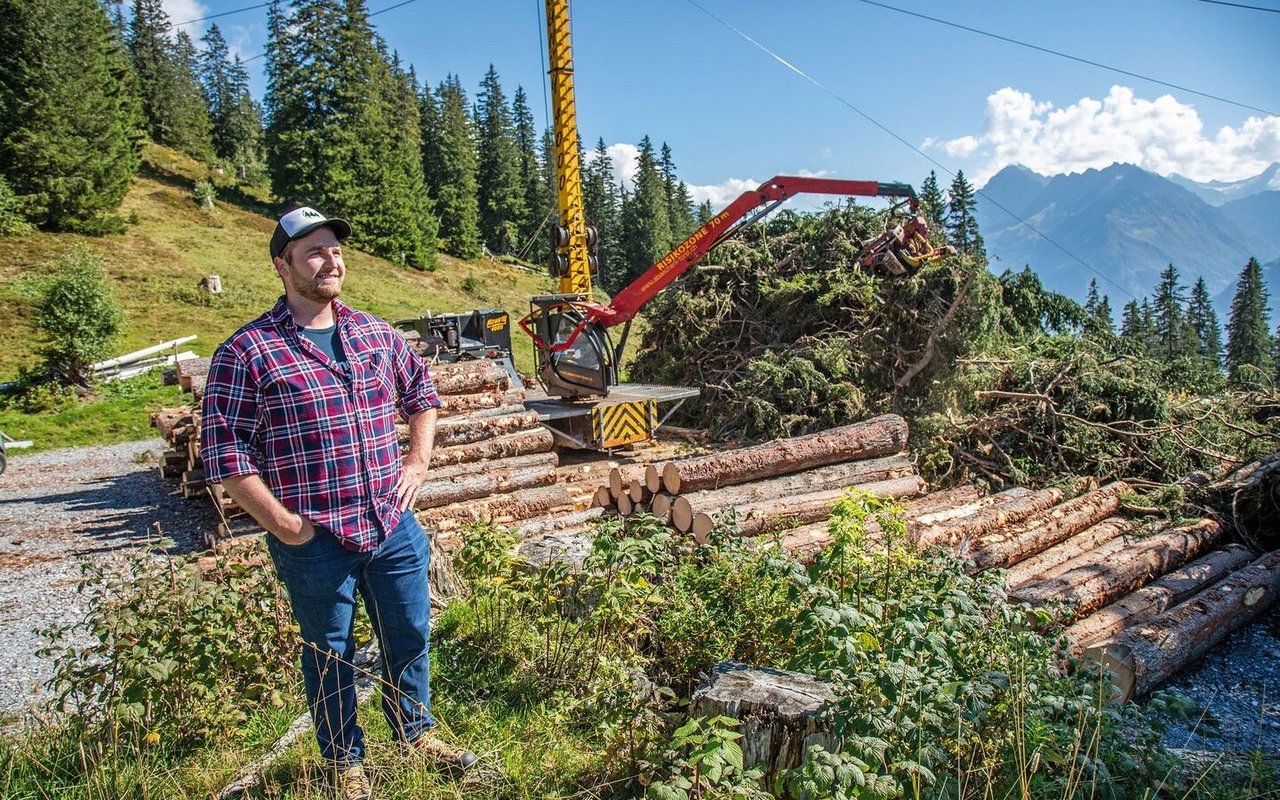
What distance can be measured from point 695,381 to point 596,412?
10.7 feet

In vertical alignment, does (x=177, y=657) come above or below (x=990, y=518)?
above

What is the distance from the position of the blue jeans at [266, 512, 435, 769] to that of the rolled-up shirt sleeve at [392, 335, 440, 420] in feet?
1.39

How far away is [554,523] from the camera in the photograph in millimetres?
6648

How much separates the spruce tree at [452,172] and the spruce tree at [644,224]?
1036 cm

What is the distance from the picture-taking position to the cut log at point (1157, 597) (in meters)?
5.05

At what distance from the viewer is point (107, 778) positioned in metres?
2.64

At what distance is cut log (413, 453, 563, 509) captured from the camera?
7.39 meters

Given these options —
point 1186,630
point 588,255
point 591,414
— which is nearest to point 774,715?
point 1186,630

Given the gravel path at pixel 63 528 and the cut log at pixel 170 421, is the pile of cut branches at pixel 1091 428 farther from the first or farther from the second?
the cut log at pixel 170 421

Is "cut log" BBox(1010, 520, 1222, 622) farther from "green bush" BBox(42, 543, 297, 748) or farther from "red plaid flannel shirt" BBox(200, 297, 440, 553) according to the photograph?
"green bush" BBox(42, 543, 297, 748)

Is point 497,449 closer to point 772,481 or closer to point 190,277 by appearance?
point 772,481

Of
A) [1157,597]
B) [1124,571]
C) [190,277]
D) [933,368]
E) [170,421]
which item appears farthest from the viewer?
[190,277]

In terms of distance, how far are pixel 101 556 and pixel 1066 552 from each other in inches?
360

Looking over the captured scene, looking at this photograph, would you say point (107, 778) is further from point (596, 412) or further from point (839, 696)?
point (596, 412)
